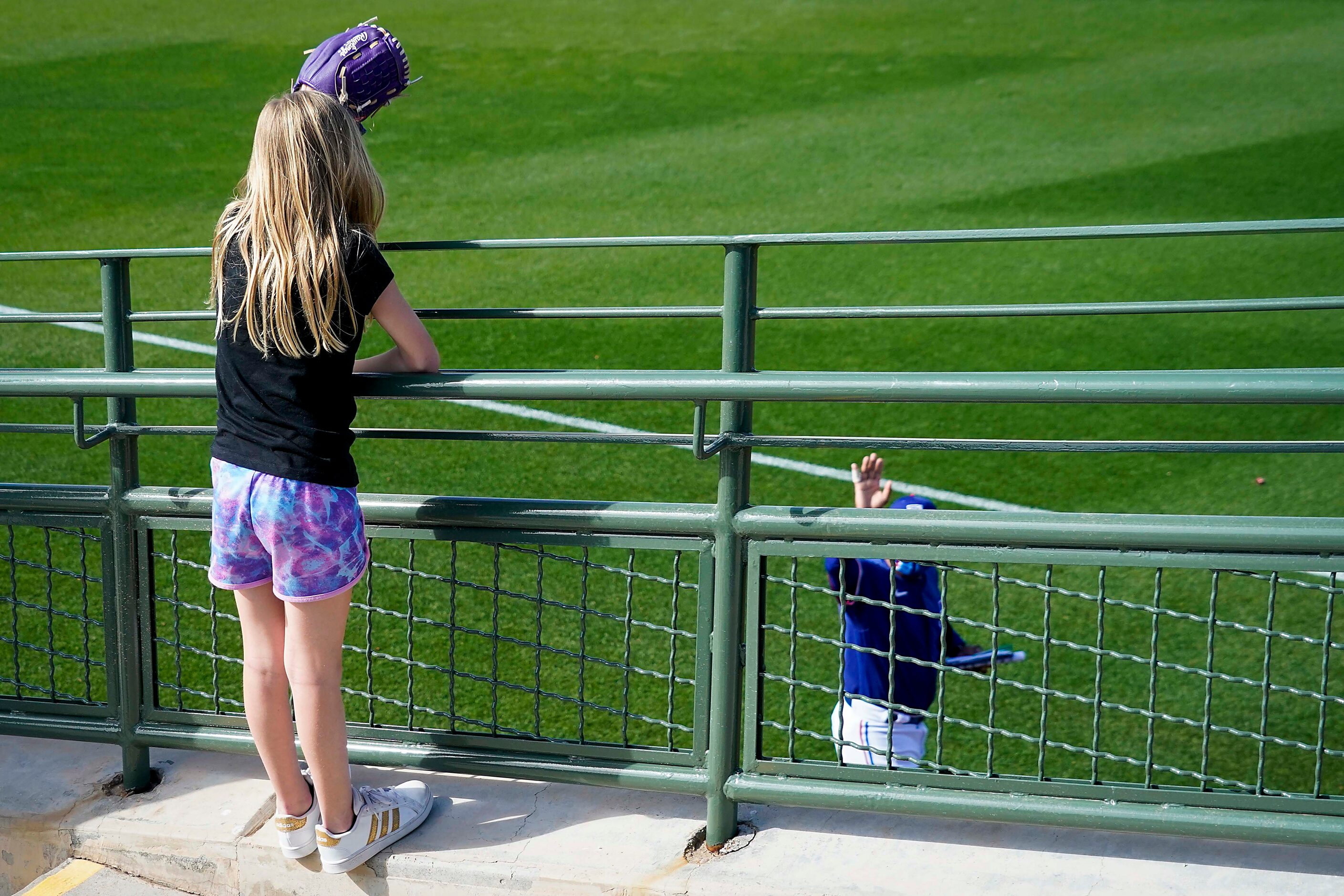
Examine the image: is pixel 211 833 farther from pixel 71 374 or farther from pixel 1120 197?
pixel 1120 197

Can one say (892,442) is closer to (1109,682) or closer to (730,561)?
(730,561)

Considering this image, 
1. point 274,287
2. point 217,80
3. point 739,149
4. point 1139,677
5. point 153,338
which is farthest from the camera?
point 217,80

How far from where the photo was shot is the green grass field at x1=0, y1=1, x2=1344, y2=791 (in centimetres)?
735

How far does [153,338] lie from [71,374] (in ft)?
22.7

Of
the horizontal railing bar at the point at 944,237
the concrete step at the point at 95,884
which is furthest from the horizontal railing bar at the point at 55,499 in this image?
the concrete step at the point at 95,884

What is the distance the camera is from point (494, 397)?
Result: 2.96m

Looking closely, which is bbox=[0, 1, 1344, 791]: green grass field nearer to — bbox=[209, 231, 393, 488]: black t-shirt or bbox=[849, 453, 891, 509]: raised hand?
bbox=[849, 453, 891, 509]: raised hand

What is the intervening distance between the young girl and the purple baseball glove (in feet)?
0.88

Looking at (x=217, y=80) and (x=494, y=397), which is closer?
(x=494, y=397)

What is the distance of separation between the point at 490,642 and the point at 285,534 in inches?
124

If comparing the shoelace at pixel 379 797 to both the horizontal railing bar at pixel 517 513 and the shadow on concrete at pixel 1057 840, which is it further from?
the shadow on concrete at pixel 1057 840

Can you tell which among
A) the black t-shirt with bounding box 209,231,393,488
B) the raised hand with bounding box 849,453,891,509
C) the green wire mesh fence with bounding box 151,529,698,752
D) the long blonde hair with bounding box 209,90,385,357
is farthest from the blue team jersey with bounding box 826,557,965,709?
the long blonde hair with bounding box 209,90,385,357

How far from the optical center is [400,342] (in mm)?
2875

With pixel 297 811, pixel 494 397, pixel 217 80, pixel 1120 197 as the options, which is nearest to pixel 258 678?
pixel 297 811
